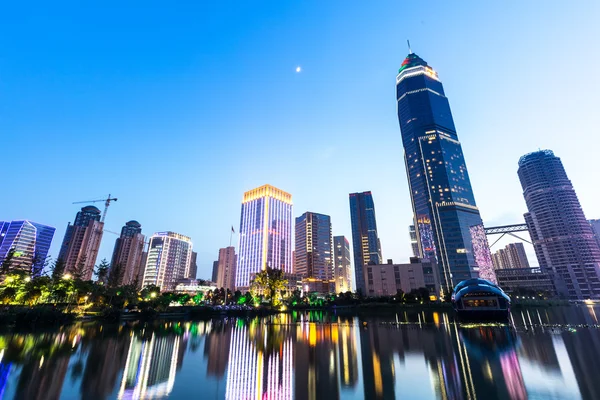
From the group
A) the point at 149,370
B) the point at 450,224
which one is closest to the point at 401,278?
the point at 450,224

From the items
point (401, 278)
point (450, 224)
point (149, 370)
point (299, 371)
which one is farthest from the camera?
point (450, 224)

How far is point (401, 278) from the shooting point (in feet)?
540

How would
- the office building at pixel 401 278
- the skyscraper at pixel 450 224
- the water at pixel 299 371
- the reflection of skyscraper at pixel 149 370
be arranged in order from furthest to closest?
the skyscraper at pixel 450 224 < the office building at pixel 401 278 < the reflection of skyscraper at pixel 149 370 < the water at pixel 299 371

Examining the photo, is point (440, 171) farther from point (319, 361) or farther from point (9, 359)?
point (9, 359)

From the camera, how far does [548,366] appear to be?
59.3 feet

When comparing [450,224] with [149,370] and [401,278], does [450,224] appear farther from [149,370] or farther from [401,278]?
[149,370]

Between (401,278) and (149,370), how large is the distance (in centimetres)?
16808

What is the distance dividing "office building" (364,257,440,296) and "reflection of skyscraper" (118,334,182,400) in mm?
154612

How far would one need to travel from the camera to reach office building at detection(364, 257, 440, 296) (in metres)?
162

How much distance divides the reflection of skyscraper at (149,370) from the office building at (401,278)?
155 m

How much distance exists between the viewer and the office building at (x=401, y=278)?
161500 millimetres

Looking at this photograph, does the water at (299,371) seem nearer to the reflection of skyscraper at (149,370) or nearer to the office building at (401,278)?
the reflection of skyscraper at (149,370)

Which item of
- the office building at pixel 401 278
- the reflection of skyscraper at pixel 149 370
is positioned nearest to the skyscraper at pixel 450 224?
the office building at pixel 401 278

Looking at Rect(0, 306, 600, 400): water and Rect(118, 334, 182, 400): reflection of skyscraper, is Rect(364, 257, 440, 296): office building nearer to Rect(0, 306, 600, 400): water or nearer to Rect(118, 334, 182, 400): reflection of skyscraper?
Rect(0, 306, 600, 400): water
